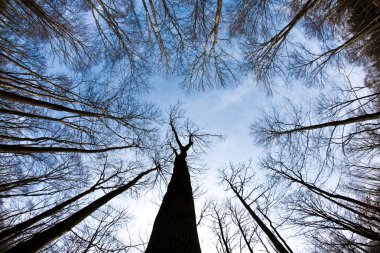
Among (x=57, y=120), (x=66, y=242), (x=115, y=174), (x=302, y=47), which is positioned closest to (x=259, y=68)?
(x=302, y=47)

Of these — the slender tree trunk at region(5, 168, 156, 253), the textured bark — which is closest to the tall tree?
the textured bark

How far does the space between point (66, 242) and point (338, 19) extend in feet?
37.6

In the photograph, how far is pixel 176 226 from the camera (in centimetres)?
321

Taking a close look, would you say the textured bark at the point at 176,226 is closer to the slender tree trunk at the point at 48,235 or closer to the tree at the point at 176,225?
the tree at the point at 176,225

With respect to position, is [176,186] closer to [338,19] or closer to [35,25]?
[35,25]

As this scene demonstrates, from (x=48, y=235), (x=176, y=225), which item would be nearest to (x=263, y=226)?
(x=176, y=225)

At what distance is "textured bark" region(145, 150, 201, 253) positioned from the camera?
2.87 meters

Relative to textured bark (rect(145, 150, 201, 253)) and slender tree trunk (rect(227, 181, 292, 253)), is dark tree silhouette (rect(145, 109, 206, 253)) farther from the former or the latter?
slender tree trunk (rect(227, 181, 292, 253))

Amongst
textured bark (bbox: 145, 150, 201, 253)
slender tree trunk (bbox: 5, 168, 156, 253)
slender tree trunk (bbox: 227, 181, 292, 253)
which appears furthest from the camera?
slender tree trunk (bbox: 227, 181, 292, 253)

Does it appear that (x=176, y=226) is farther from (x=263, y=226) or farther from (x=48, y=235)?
(x=263, y=226)

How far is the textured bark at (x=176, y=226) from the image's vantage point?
2.87m

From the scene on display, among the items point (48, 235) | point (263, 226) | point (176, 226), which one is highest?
point (263, 226)

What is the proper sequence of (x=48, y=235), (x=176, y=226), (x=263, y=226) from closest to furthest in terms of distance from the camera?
(x=48, y=235)
(x=176, y=226)
(x=263, y=226)

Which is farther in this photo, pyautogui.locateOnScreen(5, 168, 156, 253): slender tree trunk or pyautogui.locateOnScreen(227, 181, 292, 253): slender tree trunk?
pyautogui.locateOnScreen(227, 181, 292, 253): slender tree trunk
